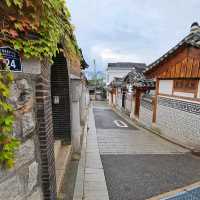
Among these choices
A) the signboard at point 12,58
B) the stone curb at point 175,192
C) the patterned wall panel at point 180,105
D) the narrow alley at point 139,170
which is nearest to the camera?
the signboard at point 12,58

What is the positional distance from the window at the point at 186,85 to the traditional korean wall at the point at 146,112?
3.50 m

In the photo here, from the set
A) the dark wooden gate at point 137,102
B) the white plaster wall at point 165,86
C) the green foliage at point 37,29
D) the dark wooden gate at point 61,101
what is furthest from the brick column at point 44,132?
the dark wooden gate at point 137,102

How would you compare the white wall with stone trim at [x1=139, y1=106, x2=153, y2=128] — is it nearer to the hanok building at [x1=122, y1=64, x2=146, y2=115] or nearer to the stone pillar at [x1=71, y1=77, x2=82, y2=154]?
the hanok building at [x1=122, y1=64, x2=146, y2=115]

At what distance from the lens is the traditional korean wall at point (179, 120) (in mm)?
7895

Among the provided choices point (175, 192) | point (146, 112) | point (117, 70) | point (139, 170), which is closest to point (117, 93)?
point (146, 112)

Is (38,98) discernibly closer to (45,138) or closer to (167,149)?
Answer: (45,138)

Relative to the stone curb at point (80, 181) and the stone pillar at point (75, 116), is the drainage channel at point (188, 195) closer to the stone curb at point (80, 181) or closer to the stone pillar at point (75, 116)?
the stone curb at point (80, 181)

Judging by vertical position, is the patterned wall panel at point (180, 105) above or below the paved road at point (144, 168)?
above

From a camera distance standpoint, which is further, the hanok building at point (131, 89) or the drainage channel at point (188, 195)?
the hanok building at point (131, 89)

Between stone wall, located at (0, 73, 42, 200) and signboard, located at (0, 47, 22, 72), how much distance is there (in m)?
0.09

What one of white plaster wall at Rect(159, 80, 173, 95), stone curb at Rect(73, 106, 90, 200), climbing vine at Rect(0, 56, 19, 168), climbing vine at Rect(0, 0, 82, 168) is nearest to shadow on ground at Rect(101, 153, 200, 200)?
stone curb at Rect(73, 106, 90, 200)

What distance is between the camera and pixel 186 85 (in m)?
8.51

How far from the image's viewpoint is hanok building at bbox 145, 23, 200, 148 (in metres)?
7.86

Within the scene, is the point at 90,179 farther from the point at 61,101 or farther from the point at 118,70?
the point at 118,70
